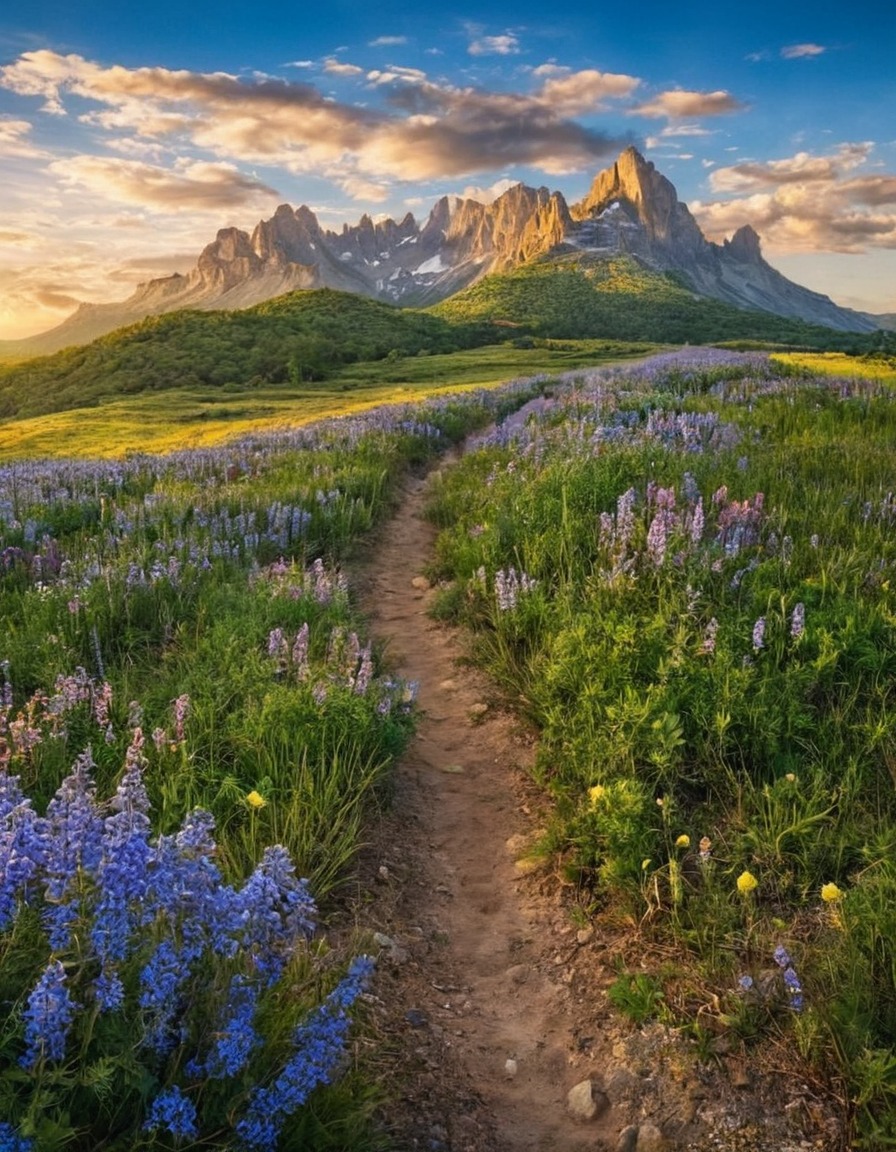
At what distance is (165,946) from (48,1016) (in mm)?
349

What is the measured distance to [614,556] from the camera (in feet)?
22.0

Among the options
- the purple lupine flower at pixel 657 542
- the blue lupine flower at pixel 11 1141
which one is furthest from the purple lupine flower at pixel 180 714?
the purple lupine flower at pixel 657 542

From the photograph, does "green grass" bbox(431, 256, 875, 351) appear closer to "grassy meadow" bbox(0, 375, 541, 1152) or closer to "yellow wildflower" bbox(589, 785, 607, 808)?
"grassy meadow" bbox(0, 375, 541, 1152)

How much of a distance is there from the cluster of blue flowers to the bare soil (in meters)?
0.88

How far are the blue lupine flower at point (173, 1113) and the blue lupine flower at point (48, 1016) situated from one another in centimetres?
31

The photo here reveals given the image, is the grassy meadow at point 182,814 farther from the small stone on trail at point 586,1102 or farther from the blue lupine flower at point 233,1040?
the small stone on trail at point 586,1102

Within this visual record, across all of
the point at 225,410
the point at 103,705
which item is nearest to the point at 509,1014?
the point at 103,705

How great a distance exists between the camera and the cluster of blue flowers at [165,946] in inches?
87.0

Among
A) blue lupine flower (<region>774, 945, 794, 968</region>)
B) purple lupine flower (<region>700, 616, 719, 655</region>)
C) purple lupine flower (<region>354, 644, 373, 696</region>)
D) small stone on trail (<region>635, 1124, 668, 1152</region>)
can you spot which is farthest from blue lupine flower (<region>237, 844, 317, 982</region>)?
purple lupine flower (<region>700, 616, 719, 655</region>)

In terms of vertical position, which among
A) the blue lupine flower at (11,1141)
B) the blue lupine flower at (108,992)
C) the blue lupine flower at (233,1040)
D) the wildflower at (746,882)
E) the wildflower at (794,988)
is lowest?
the wildflower at (794,988)

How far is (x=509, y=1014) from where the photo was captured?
12.0 ft

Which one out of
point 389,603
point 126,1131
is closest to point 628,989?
point 126,1131

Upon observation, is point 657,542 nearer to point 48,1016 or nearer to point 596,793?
point 596,793

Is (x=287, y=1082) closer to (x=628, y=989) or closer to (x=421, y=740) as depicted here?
(x=628, y=989)
